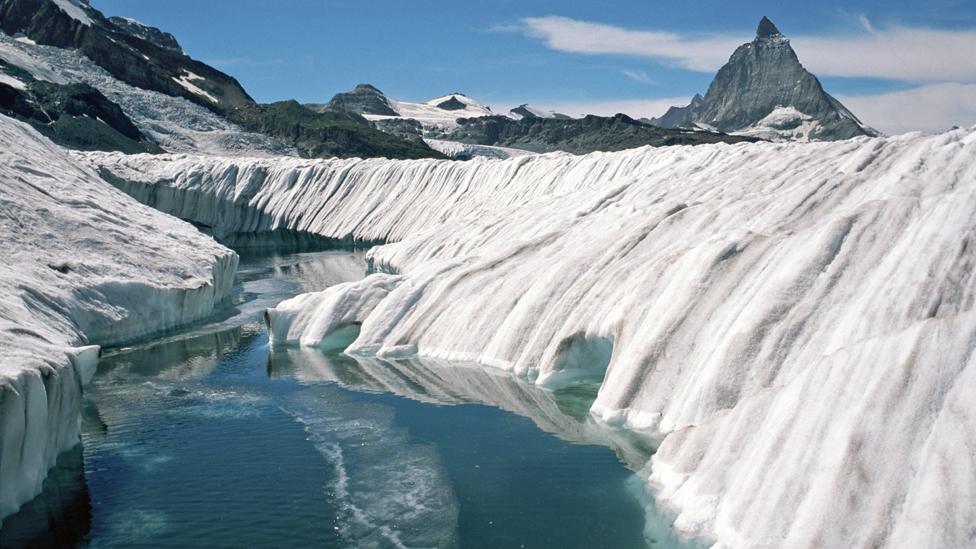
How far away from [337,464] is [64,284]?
37.7 ft

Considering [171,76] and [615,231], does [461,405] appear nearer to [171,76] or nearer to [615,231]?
[615,231]

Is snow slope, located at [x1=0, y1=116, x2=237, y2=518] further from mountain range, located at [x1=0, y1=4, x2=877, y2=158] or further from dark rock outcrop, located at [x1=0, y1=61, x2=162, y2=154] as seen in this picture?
mountain range, located at [x1=0, y1=4, x2=877, y2=158]

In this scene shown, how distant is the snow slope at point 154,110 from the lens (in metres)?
100

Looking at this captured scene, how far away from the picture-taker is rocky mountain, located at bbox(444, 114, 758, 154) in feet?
439

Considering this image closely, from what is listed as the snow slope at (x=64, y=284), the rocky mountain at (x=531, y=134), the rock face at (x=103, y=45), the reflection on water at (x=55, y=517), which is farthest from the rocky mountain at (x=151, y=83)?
the reflection on water at (x=55, y=517)

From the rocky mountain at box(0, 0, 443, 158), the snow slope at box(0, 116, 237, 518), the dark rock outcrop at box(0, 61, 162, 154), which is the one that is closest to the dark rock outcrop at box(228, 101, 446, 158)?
the rocky mountain at box(0, 0, 443, 158)

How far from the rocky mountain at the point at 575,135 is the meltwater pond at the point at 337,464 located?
356 feet

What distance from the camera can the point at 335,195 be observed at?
62.4m

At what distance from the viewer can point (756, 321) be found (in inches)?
593

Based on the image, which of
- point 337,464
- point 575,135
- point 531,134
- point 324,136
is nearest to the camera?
point 337,464

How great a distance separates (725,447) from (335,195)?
5295 cm

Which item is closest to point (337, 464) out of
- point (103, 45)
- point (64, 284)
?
point (64, 284)

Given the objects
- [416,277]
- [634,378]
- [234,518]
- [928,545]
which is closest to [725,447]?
[928,545]

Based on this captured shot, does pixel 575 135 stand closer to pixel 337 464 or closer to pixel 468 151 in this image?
pixel 468 151
